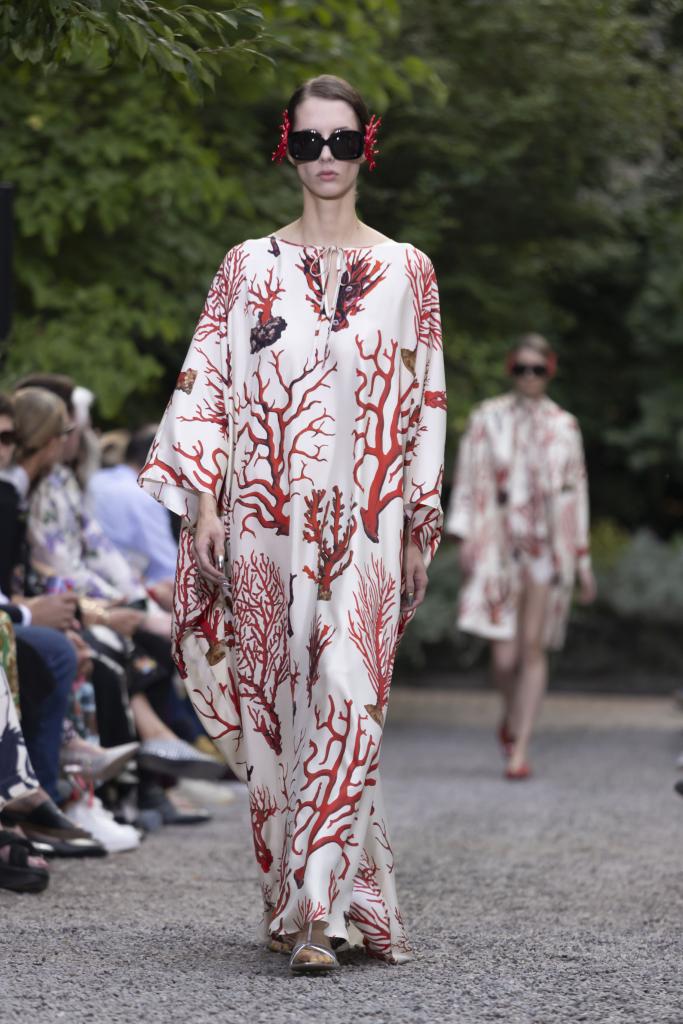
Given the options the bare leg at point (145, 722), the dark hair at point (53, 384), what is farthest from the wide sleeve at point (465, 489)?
the dark hair at point (53, 384)

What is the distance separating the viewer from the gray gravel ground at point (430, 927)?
4.08 metres

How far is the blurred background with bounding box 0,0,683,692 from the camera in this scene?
1004 centimetres

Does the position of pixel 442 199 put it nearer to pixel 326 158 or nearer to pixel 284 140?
pixel 284 140

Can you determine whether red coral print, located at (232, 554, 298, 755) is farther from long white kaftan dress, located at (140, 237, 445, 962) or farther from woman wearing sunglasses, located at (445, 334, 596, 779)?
woman wearing sunglasses, located at (445, 334, 596, 779)

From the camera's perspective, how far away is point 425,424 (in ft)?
15.5

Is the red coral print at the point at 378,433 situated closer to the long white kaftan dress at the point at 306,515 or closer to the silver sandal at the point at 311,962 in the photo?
the long white kaftan dress at the point at 306,515

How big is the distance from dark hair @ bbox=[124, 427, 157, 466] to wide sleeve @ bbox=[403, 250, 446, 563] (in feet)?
14.2

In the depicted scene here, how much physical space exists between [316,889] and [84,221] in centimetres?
644

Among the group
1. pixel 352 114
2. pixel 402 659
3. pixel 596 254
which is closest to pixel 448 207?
pixel 596 254

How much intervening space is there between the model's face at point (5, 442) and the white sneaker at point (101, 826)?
1.20m

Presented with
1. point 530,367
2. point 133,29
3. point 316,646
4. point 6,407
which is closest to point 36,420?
point 6,407

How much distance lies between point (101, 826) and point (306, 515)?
2618mm

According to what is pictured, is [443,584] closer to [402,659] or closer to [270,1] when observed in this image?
[402,659]

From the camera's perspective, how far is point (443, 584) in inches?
605
